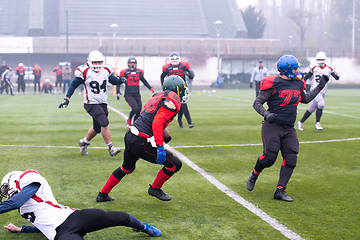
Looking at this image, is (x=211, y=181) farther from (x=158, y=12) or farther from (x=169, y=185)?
(x=158, y=12)

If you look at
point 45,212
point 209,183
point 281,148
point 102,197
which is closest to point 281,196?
point 281,148

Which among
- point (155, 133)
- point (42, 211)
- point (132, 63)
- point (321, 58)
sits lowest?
point (42, 211)

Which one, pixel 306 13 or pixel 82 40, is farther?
pixel 306 13

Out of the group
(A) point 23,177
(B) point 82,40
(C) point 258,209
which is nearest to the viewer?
(A) point 23,177

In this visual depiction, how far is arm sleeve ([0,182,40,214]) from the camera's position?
324cm

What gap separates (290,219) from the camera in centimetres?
454

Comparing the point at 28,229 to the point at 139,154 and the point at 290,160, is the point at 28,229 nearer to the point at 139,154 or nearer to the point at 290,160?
the point at 139,154

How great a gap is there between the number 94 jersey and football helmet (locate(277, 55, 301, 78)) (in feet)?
12.1

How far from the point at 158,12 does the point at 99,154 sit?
6731cm

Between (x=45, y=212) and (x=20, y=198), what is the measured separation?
295 mm

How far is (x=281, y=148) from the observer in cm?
544

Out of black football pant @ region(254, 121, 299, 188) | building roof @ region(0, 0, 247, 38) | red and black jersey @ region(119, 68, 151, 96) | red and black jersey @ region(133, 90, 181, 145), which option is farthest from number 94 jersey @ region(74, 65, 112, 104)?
building roof @ region(0, 0, 247, 38)

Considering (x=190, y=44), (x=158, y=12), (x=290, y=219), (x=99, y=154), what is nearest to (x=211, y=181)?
(x=290, y=219)

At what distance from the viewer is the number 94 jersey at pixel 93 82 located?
25.2 feet
